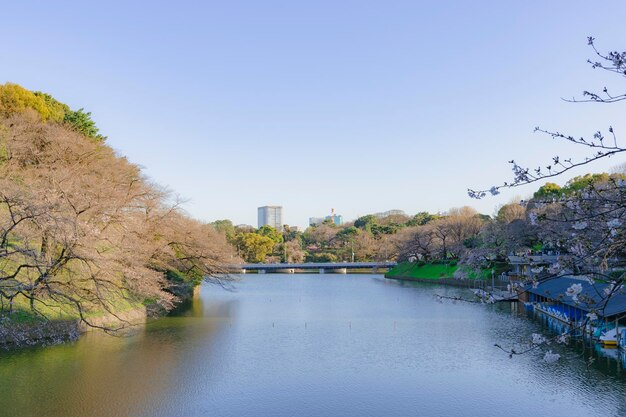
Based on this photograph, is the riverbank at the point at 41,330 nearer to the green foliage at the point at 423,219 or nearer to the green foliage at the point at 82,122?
the green foliage at the point at 82,122

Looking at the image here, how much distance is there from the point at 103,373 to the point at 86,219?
16.3ft

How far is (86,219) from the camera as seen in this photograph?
49.8 ft

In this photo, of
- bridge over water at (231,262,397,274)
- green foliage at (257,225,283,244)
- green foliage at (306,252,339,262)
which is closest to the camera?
bridge over water at (231,262,397,274)

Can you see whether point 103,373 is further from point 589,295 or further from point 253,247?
point 253,247

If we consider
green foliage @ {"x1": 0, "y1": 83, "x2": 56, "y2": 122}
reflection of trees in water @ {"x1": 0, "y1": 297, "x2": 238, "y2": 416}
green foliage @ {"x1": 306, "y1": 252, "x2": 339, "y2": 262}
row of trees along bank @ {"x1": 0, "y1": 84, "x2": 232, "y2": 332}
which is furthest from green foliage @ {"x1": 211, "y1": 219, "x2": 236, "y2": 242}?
reflection of trees in water @ {"x1": 0, "y1": 297, "x2": 238, "y2": 416}

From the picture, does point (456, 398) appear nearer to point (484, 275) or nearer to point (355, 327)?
point (355, 327)

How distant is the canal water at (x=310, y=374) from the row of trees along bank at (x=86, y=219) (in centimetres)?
176

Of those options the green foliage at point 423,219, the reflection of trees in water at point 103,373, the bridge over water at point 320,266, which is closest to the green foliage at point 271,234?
the bridge over water at point 320,266

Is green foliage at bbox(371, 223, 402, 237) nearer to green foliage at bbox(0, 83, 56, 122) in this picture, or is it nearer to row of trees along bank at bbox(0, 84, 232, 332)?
row of trees along bank at bbox(0, 84, 232, 332)

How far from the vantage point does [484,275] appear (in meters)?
36.5

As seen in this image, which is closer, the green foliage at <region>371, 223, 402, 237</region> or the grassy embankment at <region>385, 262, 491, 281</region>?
the grassy embankment at <region>385, 262, 491, 281</region>

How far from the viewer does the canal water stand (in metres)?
10.4

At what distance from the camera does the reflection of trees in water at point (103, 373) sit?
34.0 feet

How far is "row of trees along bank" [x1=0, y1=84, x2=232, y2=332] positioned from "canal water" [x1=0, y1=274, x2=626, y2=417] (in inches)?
69.2
